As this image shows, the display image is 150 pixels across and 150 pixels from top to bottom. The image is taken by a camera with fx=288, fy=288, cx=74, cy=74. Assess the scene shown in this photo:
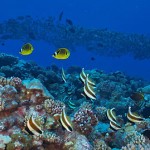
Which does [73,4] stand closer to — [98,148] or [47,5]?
[47,5]

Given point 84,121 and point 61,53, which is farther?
point 61,53

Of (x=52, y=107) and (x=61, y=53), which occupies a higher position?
(x=61, y=53)

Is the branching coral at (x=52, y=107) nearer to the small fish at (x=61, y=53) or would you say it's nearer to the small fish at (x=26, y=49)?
the small fish at (x=61, y=53)

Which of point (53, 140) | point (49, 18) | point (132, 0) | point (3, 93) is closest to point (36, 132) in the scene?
point (53, 140)

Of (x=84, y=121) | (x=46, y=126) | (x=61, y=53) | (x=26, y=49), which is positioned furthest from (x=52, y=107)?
(x=26, y=49)

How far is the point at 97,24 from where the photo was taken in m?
165

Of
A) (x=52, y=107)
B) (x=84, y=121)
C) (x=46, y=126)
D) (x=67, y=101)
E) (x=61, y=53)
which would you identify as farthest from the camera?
(x=67, y=101)

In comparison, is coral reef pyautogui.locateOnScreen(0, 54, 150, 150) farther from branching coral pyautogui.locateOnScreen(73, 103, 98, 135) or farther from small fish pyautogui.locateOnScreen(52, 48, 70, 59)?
small fish pyautogui.locateOnScreen(52, 48, 70, 59)

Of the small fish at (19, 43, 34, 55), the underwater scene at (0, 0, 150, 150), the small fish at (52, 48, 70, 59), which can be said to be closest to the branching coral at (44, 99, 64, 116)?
the underwater scene at (0, 0, 150, 150)

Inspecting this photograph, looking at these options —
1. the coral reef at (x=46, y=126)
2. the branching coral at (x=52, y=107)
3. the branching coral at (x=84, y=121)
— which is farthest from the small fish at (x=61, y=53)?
the branching coral at (x=84, y=121)

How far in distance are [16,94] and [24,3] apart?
146 metres

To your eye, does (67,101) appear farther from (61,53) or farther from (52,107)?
(52,107)

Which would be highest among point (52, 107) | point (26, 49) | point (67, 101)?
Result: point (26, 49)

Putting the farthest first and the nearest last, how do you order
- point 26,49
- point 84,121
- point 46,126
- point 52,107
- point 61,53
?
point 26,49 < point 61,53 < point 52,107 < point 84,121 < point 46,126
